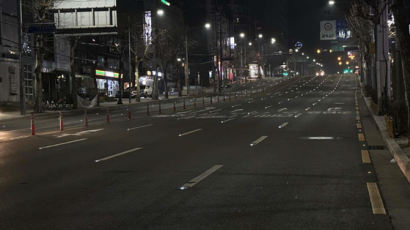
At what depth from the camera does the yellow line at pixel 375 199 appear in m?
7.31

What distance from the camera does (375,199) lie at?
8.04 metres

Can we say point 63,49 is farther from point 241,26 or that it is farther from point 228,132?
point 241,26

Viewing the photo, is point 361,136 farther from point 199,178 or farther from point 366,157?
point 199,178

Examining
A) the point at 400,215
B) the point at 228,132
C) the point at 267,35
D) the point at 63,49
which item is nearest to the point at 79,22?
the point at 228,132

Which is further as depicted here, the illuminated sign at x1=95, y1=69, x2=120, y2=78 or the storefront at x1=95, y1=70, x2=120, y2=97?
the storefront at x1=95, y1=70, x2=120, y2=97

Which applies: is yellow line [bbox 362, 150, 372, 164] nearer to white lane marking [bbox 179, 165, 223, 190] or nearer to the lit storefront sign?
white lane marking [bbox 179, 165, 223, 190]

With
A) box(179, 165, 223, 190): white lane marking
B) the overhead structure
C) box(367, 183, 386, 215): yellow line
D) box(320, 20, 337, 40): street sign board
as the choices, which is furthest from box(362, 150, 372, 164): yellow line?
box(320, 20, 337, 40): street sign board

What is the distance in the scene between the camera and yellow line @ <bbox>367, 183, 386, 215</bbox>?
7.31 metres

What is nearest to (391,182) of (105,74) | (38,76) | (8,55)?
(38,76)

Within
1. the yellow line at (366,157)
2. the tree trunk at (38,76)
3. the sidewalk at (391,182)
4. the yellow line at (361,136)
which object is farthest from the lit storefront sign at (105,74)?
the yellow line at (366,157)

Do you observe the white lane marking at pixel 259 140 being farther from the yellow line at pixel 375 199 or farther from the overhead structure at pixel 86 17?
the overhead structure at pixel 86 17

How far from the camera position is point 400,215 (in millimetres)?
7047

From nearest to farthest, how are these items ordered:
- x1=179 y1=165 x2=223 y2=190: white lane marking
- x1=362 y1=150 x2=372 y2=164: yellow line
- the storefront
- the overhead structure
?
x1=179 y1=165 x2=223 y2=190: white lane marking, x1=362 y1=150 x2=372 y2=164: yellow line, the overhead structure, the storefront

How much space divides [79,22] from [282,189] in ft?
98.6
